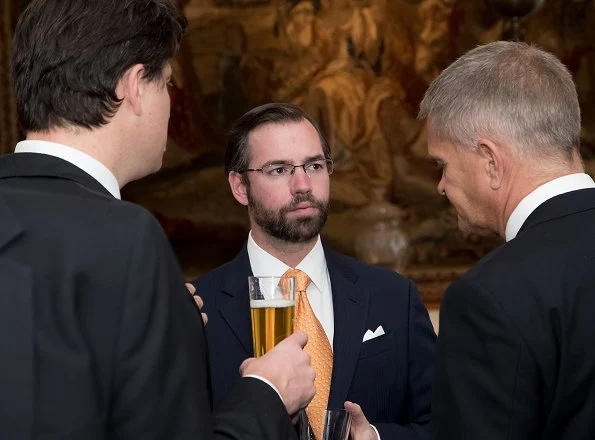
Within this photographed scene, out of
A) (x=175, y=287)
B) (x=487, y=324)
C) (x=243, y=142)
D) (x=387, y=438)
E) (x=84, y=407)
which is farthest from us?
(x=243, y=142)

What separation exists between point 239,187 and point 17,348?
8.69ft

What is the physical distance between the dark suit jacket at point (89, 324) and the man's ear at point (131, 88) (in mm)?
272

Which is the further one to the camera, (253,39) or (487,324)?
(253,39)

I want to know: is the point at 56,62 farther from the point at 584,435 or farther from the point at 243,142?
the point at 243,142

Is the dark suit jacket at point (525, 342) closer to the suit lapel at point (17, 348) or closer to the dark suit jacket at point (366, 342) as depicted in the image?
the suit lapel at point (17, 348)

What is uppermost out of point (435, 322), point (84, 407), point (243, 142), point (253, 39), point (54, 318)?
point (253, 39)

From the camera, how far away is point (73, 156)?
2.30 metres

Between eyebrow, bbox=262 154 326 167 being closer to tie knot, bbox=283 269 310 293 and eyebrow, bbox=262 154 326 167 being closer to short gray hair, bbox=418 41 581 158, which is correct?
tie knot, bbox=283 269 310 293

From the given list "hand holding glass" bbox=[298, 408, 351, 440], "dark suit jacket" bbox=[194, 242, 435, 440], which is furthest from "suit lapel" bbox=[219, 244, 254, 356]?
"hand holding glass" bbox=[298, 408, 351, 440]

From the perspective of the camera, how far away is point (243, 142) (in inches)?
182

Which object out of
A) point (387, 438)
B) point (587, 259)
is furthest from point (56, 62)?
point (387, 438)

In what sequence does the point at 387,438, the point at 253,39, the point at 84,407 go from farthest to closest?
the point at 253,39 → the point at 387,438 → the point at 84,407

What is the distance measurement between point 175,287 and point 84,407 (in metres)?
0.32

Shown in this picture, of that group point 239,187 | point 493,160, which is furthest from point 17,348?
point 239,187
